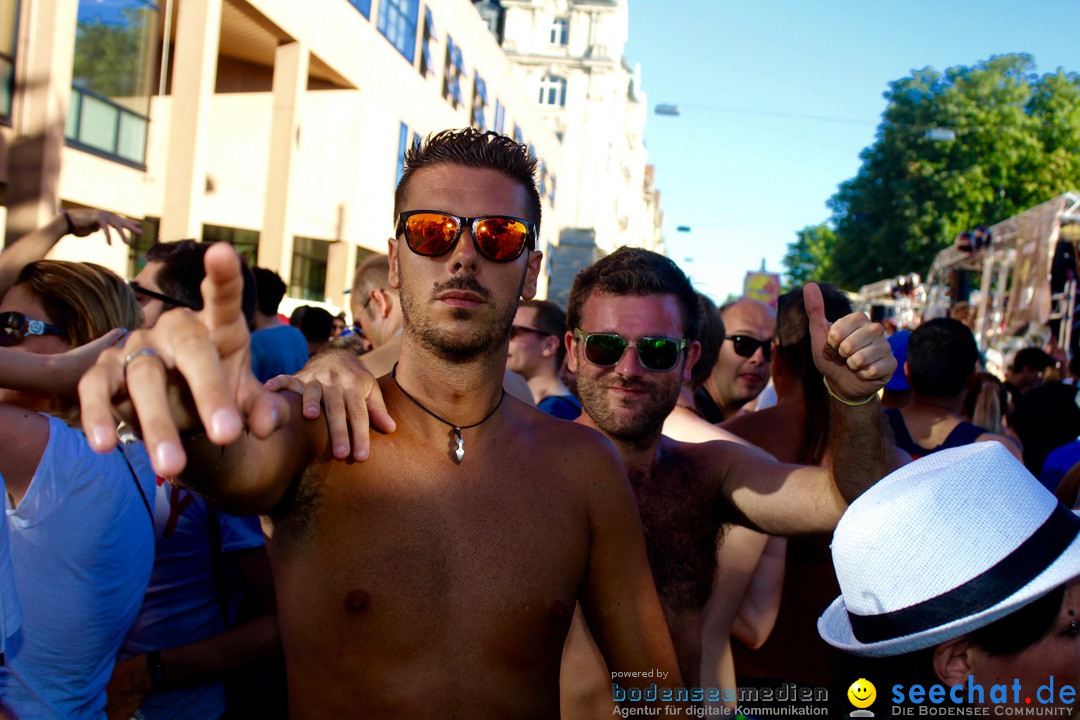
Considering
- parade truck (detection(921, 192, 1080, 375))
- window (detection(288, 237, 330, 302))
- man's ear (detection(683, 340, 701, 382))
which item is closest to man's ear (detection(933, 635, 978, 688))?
man's ear (detection(683, 340, 701, 382))

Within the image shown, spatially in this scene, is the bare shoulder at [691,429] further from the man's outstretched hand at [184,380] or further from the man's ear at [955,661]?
the man's outstretched hand at [184,380]

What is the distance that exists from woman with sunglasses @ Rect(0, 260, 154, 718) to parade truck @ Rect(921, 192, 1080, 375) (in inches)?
493

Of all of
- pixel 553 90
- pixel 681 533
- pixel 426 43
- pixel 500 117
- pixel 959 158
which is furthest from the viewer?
pixel 553 90

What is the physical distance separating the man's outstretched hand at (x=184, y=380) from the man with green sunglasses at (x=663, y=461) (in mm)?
1714

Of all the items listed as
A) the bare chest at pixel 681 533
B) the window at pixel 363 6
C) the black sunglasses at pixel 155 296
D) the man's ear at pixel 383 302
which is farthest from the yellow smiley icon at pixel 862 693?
the window at pixel 363 6

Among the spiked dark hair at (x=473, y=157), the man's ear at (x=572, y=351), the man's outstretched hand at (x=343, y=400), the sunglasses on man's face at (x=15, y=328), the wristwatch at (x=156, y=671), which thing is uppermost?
the spiked dark hair at (x=473, y=157)

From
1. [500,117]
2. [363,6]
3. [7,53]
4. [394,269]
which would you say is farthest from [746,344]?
[500,117]

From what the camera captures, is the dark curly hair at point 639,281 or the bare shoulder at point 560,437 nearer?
the bare shoulder at point 560,437

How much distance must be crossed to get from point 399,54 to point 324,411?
76.4 ft

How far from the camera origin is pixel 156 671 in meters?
2.81

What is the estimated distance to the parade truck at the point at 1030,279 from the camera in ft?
43.4

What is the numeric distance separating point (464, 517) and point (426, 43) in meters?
25.8

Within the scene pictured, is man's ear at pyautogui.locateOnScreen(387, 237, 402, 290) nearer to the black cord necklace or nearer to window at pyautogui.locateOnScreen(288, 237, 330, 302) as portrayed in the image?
the black cord necklace

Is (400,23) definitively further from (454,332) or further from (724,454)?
(454,332)
